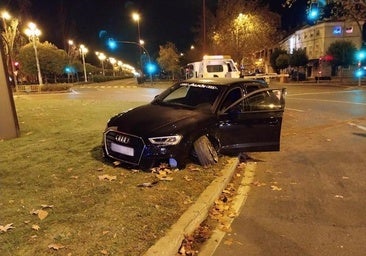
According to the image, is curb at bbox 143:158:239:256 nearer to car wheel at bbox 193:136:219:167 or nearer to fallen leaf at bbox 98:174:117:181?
car wheel at bbox 193:136:219:167

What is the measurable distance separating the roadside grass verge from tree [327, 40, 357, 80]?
159ft

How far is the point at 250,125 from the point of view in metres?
7.23

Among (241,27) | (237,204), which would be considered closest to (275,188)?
(237,204)

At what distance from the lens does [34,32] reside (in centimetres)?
3647

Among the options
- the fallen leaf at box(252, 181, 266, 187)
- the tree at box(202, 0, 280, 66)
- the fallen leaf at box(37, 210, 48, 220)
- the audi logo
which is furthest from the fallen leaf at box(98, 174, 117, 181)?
the tree at box(202, 0, 280, 66)

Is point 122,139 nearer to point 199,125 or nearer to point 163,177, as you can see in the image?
point 163,177

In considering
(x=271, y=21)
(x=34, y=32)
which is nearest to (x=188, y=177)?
(x=34, y=32)

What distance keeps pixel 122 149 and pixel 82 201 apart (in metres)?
1.54

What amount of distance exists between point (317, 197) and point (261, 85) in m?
3.09

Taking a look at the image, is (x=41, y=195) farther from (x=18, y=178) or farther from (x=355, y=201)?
(x=355, y=201)

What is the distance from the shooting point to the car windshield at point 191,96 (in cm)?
743

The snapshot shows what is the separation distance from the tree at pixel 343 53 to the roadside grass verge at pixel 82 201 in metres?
48.3

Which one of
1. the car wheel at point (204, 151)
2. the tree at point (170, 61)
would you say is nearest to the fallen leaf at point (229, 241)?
the car wheel at point (204, 151)

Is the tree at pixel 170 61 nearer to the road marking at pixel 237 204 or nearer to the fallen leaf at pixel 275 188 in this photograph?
the road marking at pixel 237 204
